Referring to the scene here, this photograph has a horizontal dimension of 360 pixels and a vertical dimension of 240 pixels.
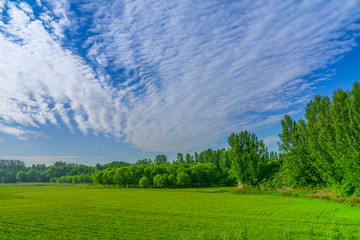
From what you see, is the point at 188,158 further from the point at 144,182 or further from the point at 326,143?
the point at 326,143

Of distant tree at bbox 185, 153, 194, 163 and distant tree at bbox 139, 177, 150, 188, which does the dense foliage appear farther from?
distant tree at bbox 185, 153, 194, 163

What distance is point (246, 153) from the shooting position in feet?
242

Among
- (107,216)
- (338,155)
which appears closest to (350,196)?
(338,155)

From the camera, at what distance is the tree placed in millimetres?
69500

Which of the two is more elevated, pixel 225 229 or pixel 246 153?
pixel 246 153

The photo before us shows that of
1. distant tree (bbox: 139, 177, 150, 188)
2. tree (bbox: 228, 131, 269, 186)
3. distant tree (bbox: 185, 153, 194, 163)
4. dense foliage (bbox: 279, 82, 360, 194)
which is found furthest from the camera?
distant tree (bbox: 185, 153, 194, 163)

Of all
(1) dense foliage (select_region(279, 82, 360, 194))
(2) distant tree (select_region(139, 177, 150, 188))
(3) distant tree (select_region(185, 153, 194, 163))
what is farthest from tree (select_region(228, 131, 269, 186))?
(3) distant tree (select_region(185, 153, 194, 163))

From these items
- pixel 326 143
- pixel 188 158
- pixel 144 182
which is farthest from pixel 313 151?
pixel 188 158

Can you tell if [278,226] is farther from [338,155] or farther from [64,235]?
[338,155]

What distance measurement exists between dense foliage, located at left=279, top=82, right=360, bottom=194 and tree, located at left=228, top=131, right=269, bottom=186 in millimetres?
10169

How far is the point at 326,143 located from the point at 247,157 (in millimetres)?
29358

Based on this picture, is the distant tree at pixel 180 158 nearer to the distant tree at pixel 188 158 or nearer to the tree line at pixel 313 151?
the distant tree at pixel 188 158

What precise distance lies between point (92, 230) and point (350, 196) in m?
43.7

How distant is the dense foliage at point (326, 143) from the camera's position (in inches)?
1497
